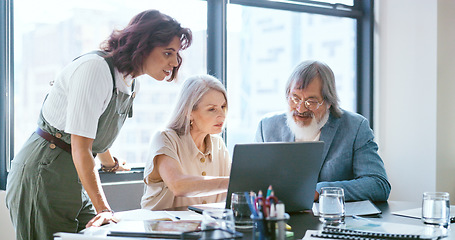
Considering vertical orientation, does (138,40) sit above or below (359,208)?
above

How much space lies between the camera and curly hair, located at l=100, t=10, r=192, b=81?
211cm

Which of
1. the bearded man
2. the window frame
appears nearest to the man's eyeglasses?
the bearded man

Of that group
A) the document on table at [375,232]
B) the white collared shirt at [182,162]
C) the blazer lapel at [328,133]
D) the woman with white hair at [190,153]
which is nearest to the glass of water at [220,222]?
the document on table at [375,232]

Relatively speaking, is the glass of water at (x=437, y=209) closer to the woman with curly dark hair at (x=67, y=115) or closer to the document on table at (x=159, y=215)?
the document on table at (x=159, y=215)

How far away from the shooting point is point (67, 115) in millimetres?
1947

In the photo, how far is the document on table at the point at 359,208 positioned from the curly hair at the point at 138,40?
915 mm

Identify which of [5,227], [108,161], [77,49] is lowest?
[5,227]

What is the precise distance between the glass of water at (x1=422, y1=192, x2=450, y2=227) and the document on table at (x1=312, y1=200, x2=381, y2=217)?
0.24m

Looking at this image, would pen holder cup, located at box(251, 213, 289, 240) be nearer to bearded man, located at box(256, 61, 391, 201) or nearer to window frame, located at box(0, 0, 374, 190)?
bearded man, located at box(256, 61, 391, 201)

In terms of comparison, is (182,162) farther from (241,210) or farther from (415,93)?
(415,93)

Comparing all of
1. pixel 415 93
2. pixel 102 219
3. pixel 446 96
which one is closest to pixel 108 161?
pixel 102 219

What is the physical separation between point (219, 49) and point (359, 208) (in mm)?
2156

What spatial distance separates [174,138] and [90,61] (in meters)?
0.56

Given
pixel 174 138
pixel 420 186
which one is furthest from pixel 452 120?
pixel 174 138
